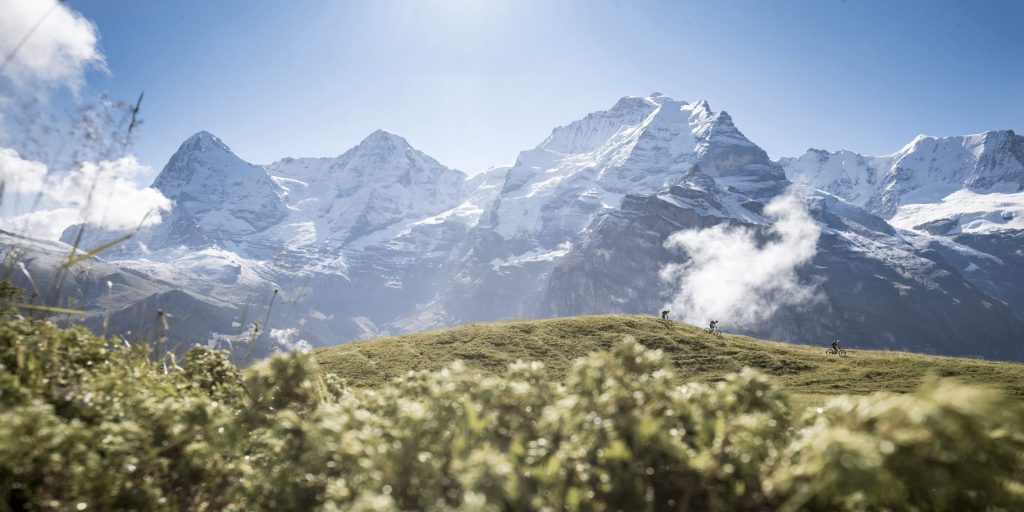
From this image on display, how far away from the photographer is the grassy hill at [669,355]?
23.7 m

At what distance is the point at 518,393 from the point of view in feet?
14.4

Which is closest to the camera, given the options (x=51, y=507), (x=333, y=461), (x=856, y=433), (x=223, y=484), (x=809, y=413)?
(x=856, y=433)

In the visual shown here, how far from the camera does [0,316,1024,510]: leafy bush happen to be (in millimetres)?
2953

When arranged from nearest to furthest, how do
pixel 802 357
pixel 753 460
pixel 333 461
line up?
pixel 753 460
pixel 333 461
pixel 802 357

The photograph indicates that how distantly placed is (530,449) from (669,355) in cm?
2577

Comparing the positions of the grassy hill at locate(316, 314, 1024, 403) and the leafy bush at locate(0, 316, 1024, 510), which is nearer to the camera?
the leafy bush at locate(0, 316, 1024, 510)

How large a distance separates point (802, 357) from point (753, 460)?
103ft

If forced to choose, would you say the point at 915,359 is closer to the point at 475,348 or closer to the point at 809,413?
the point at 475,348

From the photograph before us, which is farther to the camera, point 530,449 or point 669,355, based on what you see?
point 669,355

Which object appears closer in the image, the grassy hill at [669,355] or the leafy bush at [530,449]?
the leafy bush at [530,449]

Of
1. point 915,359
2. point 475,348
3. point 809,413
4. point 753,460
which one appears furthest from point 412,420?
point 915,359

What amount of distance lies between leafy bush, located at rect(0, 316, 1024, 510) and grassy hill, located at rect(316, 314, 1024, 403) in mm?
16169

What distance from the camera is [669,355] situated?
27.9m

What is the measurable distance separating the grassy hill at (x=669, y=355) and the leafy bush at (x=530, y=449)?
53.0 feet
